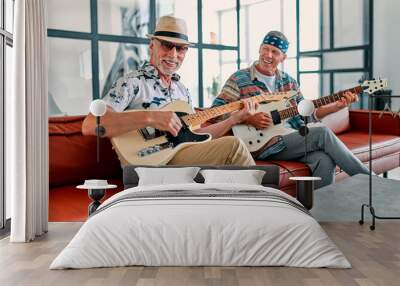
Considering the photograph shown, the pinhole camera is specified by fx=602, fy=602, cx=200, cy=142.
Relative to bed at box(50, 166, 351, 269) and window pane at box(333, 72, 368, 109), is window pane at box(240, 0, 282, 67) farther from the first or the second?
bed at box(50, 166, 351, 269)

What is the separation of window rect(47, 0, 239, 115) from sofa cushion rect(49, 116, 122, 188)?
133mm

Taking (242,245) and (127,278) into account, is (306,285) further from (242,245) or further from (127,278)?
(127,278)

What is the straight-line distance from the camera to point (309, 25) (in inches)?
214

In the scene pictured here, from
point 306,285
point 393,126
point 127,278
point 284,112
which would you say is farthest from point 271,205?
point 393,126

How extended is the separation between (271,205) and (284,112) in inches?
64.9

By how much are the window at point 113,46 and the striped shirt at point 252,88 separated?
Result: 93mm

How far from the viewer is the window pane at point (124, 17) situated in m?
5.34

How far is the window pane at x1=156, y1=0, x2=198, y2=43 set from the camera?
18.1ft

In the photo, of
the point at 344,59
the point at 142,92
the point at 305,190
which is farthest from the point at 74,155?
the point at 344,59

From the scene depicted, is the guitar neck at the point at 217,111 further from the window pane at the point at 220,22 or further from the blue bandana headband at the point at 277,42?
the window pane at the point at 220,22

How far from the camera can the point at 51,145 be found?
17.6 ft

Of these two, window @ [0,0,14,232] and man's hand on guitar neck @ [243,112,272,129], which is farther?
man's hand on guitar neck @ [243,112,272,129]

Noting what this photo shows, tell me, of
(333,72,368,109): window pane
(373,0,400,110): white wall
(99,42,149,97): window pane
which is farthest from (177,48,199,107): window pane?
(373,0,400,110): white wall

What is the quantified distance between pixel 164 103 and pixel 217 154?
661 mm
